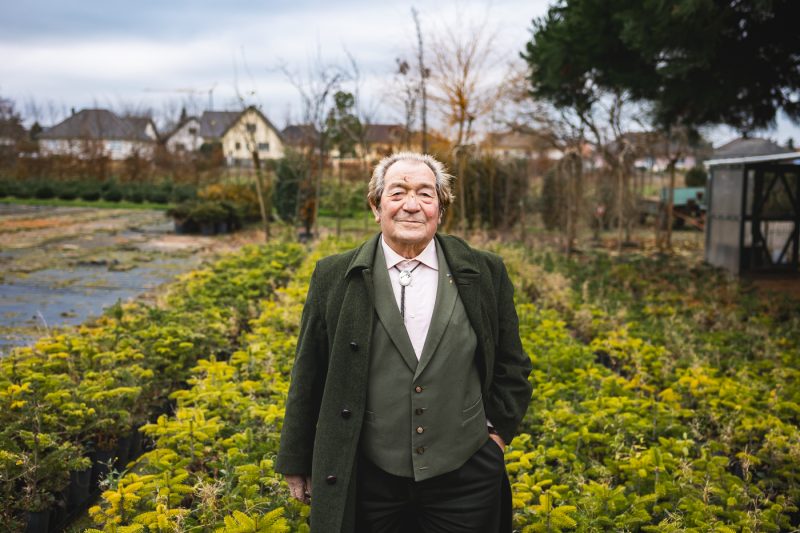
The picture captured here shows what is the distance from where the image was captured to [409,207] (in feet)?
6.62

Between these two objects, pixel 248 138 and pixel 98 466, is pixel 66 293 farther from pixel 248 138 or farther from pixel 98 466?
pixel 248 138

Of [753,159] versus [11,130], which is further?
[11,130]

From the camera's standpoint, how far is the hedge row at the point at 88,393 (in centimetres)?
306

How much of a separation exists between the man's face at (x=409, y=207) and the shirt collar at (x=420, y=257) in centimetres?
1

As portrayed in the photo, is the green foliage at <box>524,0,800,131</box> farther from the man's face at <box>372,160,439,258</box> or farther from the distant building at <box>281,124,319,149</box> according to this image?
the distant building at <box>281,124,319,149</box>

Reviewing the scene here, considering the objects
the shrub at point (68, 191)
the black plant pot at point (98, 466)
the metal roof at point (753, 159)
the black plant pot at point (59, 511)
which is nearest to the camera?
the black plant pot at point (59, 511)

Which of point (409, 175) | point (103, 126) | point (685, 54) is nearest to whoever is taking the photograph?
point (409, 175)

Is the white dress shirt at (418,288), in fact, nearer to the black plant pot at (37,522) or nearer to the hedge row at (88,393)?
the hedge row at (88,393)

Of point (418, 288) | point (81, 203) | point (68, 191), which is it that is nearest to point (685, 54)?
point (418, 288)

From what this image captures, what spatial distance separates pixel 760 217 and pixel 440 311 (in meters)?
11.6

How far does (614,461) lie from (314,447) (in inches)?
70.9

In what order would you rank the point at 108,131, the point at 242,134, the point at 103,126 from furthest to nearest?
1. the point at 108,131
2. the point at 103,126
3. the point at 242,134

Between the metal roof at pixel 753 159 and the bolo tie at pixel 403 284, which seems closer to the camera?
the bolo tie at pixel 403 284

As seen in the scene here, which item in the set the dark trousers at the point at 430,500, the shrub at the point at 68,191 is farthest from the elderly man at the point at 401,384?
the shrub at the point at 68,191
